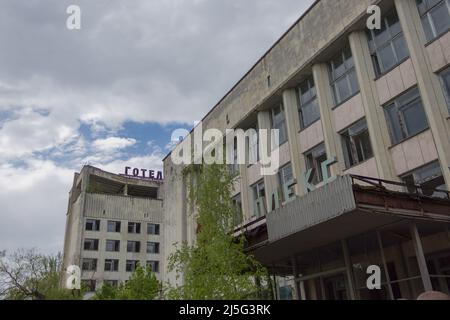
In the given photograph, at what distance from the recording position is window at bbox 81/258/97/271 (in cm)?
6512

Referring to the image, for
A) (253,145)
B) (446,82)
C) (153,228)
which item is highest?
(153,228)

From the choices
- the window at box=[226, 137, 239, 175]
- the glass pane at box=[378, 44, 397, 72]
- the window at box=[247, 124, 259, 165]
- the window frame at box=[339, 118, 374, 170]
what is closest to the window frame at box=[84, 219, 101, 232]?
the window at box=[226, 137, 239, 175]

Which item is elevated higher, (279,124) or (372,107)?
(279,124)

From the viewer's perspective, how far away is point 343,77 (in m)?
20.8

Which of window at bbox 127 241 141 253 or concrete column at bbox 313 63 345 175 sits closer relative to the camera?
concrete column at bbox 313 63 345 175

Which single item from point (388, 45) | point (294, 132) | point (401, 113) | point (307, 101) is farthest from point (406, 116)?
point (294, 132)

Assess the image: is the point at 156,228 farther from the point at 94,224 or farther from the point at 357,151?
the point at 357,151

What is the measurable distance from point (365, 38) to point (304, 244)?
34.2 feet

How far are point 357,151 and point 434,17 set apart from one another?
20.8 ft

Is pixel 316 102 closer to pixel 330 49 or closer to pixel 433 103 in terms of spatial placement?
pixel 330 49

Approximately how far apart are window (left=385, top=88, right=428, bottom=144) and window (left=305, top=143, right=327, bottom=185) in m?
3.99

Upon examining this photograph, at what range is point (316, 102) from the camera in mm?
22234

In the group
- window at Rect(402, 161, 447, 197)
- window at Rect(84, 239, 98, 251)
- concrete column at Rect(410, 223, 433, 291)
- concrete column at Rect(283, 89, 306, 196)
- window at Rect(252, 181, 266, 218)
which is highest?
window at Rect(84, 239, 98, 251)

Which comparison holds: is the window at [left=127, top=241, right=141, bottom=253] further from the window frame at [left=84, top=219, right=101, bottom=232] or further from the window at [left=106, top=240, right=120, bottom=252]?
the window frame at [left=84, top=219, right=101, bottom=232]
